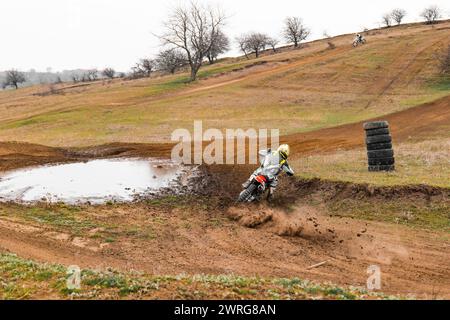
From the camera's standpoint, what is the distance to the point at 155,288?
6645 millimetres

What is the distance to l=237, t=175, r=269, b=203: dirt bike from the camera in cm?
1353

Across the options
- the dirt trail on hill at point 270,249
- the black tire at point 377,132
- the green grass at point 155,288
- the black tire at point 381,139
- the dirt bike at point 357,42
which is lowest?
the dirt trail on hill at point 270,249

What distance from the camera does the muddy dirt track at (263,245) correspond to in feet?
31.0

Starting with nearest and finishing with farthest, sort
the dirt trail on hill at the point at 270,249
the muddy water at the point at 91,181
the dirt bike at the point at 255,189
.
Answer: the dirt trail on hill at the point at 270,249, the dirt bike at the point at 255,189, the muddy water at the point at 91,181

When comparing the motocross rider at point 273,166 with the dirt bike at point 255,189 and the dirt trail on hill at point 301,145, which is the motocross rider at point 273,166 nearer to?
the dirt bike at point 255,189

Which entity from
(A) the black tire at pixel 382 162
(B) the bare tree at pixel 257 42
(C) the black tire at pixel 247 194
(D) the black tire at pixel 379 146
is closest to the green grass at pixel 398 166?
(A) the black tire at pixel 382 162

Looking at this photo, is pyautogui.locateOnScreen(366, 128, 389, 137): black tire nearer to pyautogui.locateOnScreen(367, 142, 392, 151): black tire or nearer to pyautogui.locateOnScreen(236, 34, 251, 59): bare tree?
pyautogui.locateOnScreen(367, 142, 392, 151): black tire

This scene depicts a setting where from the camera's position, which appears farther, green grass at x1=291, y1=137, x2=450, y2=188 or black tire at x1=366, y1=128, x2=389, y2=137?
black tire at x1=366, y1=128, x2=389, y2=137

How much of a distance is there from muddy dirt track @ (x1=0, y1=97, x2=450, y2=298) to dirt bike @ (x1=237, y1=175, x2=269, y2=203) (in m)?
0.53

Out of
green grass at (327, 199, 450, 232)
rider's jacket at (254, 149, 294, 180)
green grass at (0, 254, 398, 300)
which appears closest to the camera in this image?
green grass at (0, 254, 398, 300)

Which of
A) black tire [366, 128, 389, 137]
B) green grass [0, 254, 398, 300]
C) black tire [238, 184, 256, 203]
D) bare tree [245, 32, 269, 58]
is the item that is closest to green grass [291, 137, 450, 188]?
black tire [366, 128, 389, 137]

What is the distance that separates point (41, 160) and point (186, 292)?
19.2 m

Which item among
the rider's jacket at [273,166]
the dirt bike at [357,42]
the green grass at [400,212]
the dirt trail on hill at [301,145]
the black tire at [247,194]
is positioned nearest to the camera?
the green grass at [400,212]

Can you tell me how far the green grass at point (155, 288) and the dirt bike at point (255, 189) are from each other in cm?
633
